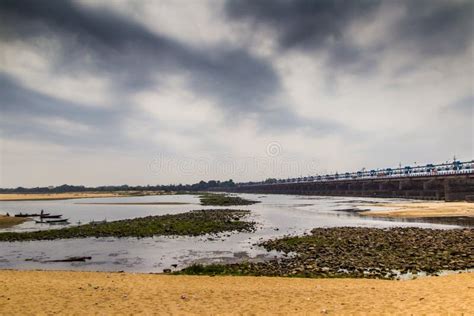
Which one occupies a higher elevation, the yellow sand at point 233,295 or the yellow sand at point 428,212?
the yellow sand at point 233,295

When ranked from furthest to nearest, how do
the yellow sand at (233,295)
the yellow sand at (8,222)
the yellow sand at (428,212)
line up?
the yellow sand at (428,212), the yellow sand at (8,222), the yellow sand at (233,295)

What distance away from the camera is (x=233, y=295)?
1516 cm

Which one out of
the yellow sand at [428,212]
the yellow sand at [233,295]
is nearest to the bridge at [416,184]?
the yellow sand at [428,212]

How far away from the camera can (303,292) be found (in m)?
15.4

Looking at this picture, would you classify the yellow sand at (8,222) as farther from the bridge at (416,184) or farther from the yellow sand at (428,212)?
the bridge at (416,184)

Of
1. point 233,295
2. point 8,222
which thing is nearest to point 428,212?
point 233,295

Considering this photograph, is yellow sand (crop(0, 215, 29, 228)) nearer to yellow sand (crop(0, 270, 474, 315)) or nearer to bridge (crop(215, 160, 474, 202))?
yellow sand (crop(0, 270, 474, 315))

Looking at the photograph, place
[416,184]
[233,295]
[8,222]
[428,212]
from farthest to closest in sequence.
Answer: [416,184] < [428,212] < [8,222] < [233,295]

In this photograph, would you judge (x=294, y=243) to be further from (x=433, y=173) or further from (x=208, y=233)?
(x=433, y=173)

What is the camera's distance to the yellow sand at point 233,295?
12891 mm

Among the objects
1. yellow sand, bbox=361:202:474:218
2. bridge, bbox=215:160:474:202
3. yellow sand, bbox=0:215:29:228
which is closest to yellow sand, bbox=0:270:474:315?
yellow sand, bbox=0:215:29:228

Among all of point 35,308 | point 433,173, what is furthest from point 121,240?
point 433,173

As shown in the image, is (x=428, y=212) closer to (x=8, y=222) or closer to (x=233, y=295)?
(x=233, y=295)

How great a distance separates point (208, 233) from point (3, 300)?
27265mm
